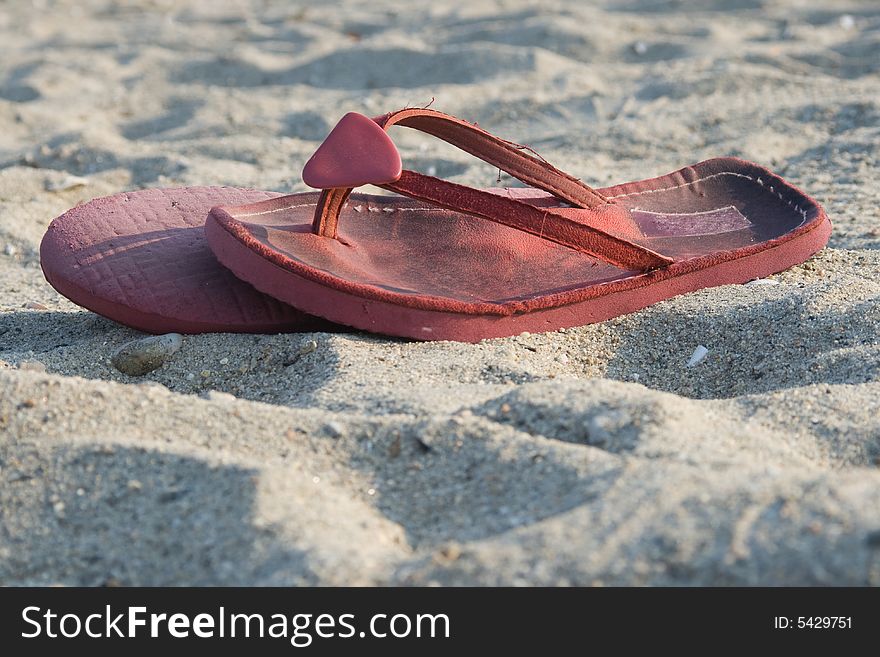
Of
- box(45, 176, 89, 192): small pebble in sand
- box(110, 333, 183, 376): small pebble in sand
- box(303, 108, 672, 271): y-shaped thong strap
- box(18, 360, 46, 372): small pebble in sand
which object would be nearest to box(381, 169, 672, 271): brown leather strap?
box(303, 108, 672, 271): y-shaped thong strap

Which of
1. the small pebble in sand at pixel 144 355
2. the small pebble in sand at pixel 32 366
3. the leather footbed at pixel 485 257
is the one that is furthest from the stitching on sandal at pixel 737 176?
the small pebble in sand at pixel 32 366

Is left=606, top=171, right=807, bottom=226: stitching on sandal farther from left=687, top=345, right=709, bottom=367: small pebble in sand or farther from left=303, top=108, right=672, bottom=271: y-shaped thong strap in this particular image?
left=687, top=345, right=709, bottom=367: small pebble in sand

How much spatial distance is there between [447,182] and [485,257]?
0.24 meters

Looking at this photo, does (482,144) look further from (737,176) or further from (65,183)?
(65,183)

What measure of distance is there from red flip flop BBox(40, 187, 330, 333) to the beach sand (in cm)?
5

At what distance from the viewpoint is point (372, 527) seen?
3.95ft

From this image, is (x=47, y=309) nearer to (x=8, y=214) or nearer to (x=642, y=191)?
(x=8, y=214)

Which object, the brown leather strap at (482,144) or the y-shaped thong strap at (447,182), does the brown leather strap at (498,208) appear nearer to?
the y-shaped thong strap at (447,182)

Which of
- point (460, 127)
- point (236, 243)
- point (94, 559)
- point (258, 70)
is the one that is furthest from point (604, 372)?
point (258, 70)

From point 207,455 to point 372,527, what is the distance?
0.25 m

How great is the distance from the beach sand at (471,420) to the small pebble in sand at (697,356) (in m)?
0.01

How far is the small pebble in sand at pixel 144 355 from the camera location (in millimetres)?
1713

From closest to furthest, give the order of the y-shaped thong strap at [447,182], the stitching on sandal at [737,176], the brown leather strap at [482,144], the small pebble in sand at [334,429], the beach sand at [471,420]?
the beach sand at [471,420], the small pebble in sand at [334,429], the y-shaped thong strap at [447,182], the brown leather strap at [482,144], the stitching on sandal at [737,176]

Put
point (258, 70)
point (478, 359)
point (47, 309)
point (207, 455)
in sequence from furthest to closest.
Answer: point (258, 70)
point (47, 309)
point (478, 359)
point (207, 455)
